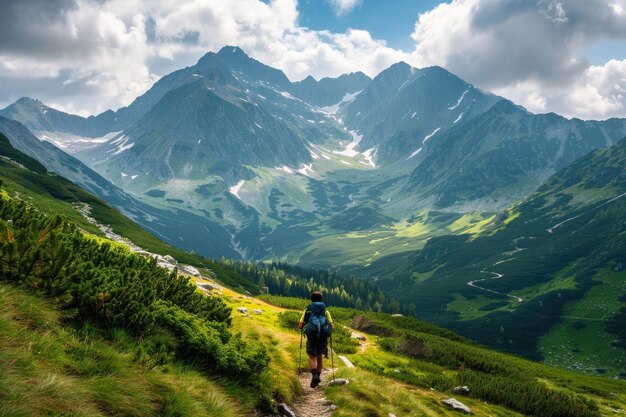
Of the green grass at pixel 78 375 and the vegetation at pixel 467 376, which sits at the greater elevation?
the green grass at pixel 78 375

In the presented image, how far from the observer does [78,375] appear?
28.7 ft

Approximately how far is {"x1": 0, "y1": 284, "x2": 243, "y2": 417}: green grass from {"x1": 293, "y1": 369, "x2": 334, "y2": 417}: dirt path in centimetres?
403

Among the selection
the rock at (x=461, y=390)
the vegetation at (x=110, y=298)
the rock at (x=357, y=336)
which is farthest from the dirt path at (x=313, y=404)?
the rock at (x=357, y=336)

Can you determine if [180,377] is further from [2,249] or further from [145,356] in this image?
[2,249]

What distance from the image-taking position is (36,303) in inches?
406

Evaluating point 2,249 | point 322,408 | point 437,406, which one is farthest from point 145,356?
point 437,406

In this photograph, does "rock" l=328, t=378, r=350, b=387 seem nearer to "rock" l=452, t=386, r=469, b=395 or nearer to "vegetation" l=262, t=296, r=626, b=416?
"vegetation" l=262, t=296, r=626, b=416

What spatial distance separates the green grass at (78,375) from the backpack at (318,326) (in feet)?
20.5

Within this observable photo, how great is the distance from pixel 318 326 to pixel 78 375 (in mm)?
10201

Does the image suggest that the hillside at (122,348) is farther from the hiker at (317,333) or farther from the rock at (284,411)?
the hiker at (317,333)

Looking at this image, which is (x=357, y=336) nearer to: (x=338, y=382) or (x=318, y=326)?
(x=338, y=382)

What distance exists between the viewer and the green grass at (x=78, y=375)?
7.27 metres

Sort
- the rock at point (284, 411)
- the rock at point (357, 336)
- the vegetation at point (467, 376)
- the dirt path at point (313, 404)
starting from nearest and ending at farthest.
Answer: the rock at point (284, 411), the dirt path at point (313, 404), the vegetation at point (467, 376), the rock at point (357, 336)

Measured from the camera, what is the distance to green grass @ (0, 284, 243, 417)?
7.27m
